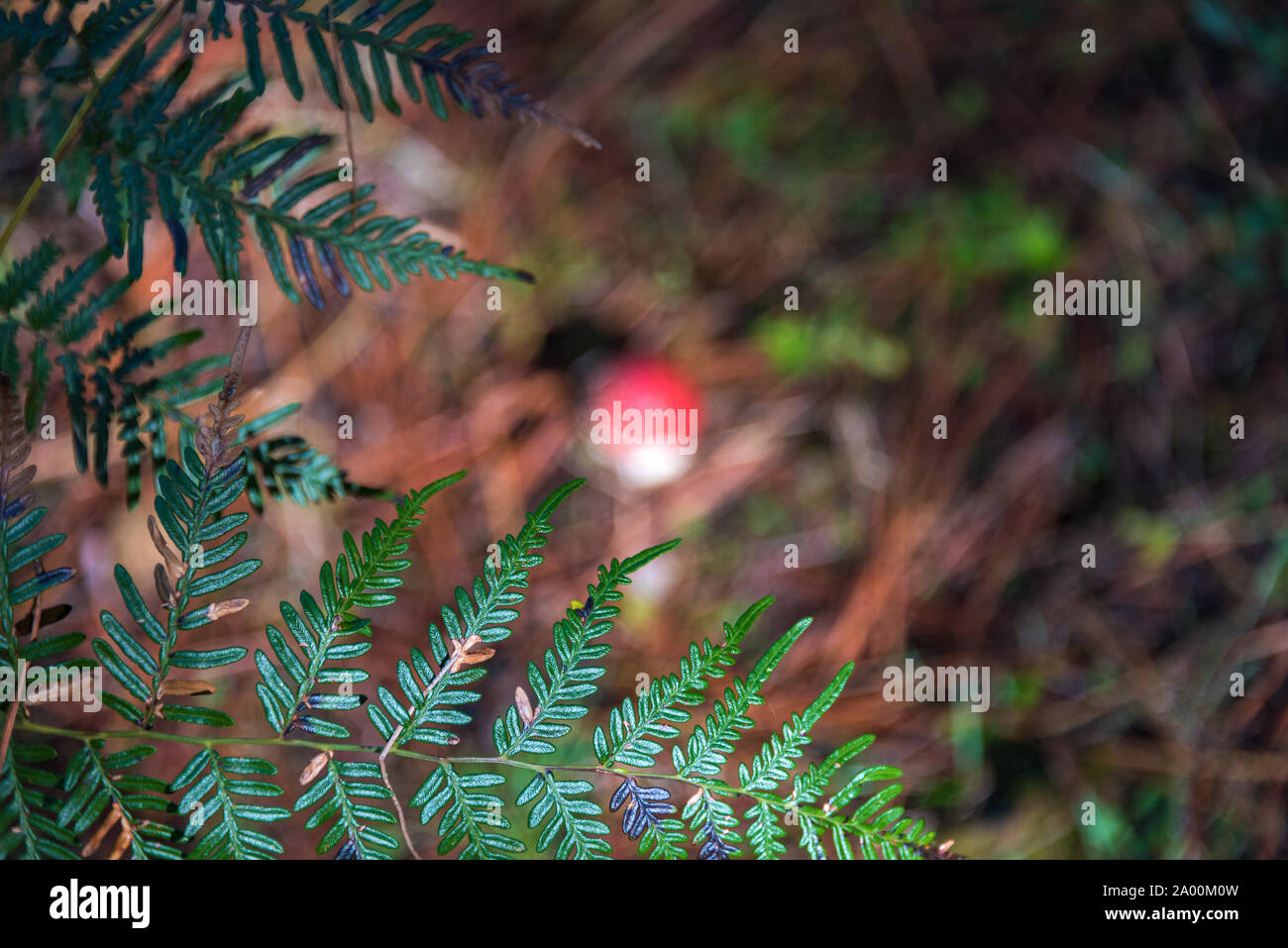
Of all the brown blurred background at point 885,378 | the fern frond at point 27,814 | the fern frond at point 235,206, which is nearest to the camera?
the fern frond at point 27,814

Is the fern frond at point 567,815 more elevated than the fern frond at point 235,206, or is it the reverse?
the fern frond at point 235,206

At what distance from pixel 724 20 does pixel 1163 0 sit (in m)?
1.49

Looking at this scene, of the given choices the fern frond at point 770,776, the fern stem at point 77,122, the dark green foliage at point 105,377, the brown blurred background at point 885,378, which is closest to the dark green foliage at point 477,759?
the fern frond at point 770,776

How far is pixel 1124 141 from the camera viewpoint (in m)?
2.92

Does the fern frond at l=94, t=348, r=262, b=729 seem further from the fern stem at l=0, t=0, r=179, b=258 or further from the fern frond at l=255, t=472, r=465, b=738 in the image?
the fern stem at l=0, t=0, r=179, b=258

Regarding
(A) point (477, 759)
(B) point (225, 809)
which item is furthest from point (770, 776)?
(B) point (225, 809)

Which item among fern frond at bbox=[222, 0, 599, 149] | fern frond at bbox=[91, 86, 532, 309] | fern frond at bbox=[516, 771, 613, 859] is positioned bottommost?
fern frond at bbox=[516, 771, 613, 859]

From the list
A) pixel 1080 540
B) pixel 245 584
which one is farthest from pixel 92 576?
pixel 1080 540

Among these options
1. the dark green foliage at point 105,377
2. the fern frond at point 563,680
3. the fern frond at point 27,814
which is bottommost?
the fern frond at point 27,814

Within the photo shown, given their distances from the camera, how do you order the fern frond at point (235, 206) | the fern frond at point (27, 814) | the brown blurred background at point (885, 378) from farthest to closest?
the brown blurred background at point (885, 378), the fern frond at point (235, 206), the fern frond at point (27, 814)

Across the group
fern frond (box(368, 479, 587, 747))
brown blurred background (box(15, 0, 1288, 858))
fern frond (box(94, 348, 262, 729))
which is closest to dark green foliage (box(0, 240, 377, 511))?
fern frond (box(94, 348, 262, 729))

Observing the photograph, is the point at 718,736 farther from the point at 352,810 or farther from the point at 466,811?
the point at 352,810

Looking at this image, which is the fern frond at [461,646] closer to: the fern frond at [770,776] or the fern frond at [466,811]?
the fern frond at [466,811]

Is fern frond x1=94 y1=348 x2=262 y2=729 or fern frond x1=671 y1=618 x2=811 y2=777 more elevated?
fern frond x1=94 y1=348 x2=262 y2=729
